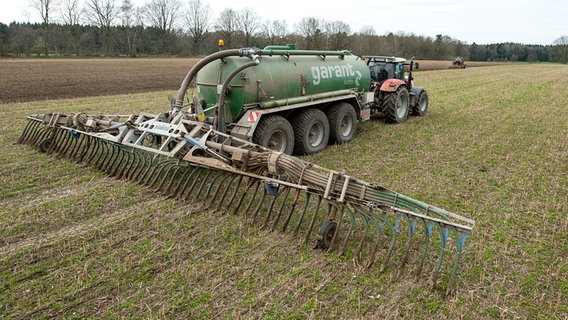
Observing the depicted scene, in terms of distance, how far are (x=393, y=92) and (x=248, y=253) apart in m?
7.99

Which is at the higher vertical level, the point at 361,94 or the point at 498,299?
the point at 361,94

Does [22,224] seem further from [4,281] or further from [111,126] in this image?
[111,126]

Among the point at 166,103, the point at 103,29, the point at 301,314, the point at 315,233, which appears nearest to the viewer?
the point at 301,314

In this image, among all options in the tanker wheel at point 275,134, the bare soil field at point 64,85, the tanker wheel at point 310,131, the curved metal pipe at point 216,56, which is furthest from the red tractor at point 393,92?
the bare soil field at point 64,85

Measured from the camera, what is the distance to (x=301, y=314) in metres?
3.34

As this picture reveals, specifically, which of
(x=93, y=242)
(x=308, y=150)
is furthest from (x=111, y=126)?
(x=308, y=150)

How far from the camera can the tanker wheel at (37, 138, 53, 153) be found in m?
7.77

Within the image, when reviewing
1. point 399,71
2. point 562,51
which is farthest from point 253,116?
point 562,51

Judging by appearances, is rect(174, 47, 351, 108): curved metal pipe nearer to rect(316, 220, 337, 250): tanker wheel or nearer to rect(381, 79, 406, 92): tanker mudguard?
rect(316, 220, 337, 250): tanker wheel

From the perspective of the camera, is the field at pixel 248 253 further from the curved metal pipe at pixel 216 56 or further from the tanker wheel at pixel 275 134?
the curved metal pipe at pixel 216 56

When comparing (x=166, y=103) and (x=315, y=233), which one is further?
(x=166, y=103)

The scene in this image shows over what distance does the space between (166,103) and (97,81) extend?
33.2ft

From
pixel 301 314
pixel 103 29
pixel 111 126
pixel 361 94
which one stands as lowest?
pixel 301 314

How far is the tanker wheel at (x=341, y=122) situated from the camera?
28.8 ft
